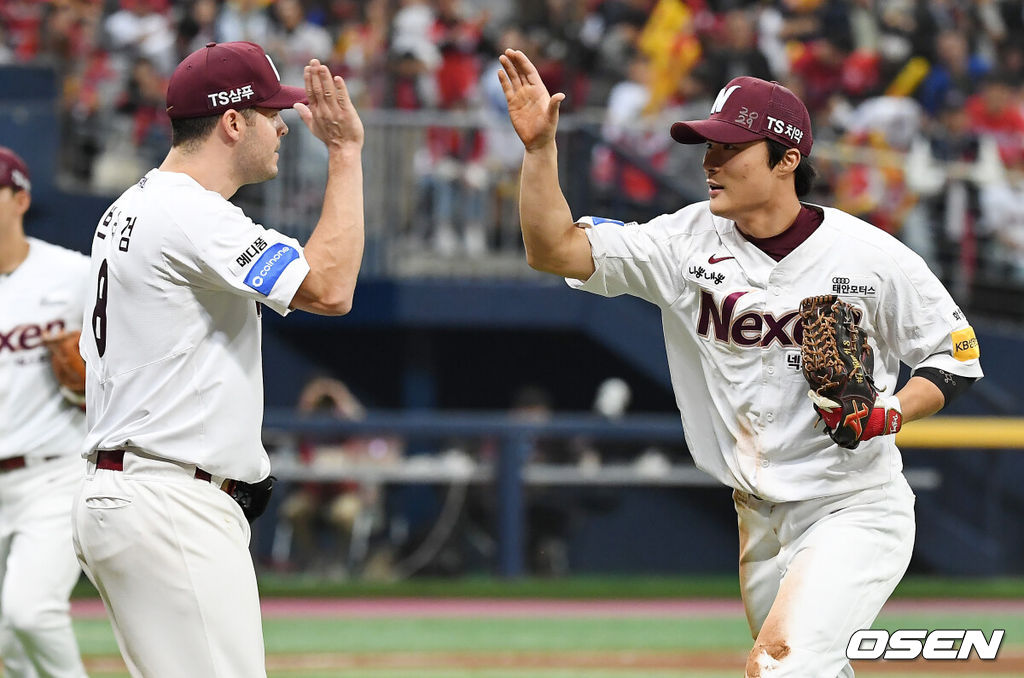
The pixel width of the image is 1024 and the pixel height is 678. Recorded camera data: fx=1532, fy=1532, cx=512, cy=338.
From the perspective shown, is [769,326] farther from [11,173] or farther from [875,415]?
[11,173]

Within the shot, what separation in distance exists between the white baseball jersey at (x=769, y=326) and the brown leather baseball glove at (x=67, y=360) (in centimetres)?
212

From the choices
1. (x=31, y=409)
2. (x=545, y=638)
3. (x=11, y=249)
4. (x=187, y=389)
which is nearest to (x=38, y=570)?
(x=31, y=409)

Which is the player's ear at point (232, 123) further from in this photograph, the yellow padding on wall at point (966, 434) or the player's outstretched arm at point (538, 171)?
the yellow padding on wall at point (966, 434)

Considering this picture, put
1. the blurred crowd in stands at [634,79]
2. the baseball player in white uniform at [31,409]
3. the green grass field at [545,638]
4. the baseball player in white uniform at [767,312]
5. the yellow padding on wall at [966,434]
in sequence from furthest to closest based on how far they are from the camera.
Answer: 1. the blurred crowd in stands at [634,79]
2. the yellow padding on wall at [966,434]
3. the green grass field at [545,638]
4. the baseball player in white uniform at [31,409]
5. the baseball player in white uniform at [767,312]

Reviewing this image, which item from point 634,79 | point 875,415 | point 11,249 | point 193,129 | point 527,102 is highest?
point 634,79

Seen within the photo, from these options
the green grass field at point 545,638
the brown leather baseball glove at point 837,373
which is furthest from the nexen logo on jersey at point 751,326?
the green grass field at point 545,638

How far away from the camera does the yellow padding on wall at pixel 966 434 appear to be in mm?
12047

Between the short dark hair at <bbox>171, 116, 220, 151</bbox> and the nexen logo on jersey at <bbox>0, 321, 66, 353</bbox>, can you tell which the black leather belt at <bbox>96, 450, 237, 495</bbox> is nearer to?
the short dark hair at <bbox>171, 116, 220, 151</bbox>

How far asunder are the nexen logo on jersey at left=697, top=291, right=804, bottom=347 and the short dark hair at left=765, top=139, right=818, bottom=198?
48 centimetres

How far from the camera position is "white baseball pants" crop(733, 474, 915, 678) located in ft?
14.7

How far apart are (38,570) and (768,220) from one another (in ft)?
10.3

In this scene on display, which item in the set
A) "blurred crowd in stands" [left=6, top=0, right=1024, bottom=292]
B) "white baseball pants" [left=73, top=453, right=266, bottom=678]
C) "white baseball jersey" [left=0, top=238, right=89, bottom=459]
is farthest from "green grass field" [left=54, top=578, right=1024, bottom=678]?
"white baseball pants" [left=73, top=453, right=266, bottom=678]

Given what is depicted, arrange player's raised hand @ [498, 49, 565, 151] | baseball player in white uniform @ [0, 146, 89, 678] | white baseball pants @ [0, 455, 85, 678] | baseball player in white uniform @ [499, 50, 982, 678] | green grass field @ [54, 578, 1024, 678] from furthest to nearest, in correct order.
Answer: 1. green grass field @ [54, 578, 1024, 678]
2. baseball player in white uniform @ [0, 146, 89, 678]
3. white baseball pants @ [0, 455, 85, 678]
4. baseball player in white uniform @ [499, 50, 982, 678]
5. player's raised hand @ [498, 49, 565, 151]

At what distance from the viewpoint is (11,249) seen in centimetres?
635
